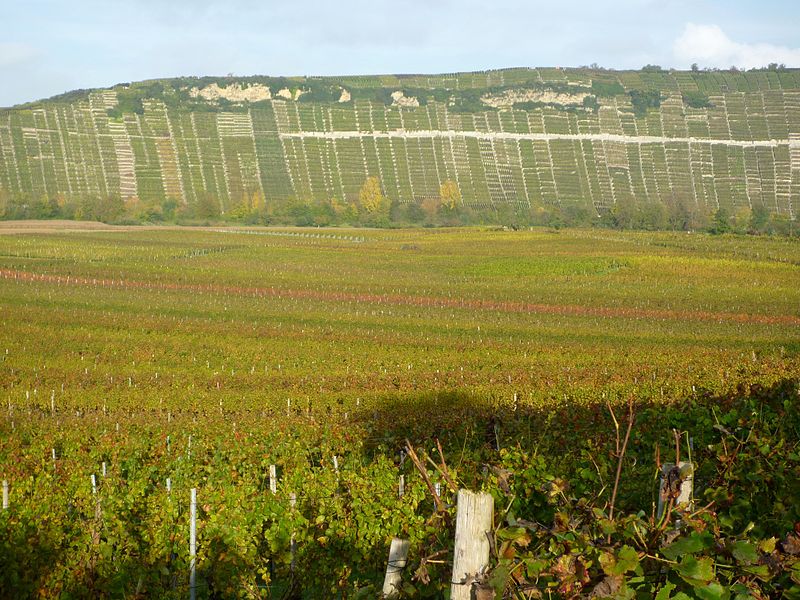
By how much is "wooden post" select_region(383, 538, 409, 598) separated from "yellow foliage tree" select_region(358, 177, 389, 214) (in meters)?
156

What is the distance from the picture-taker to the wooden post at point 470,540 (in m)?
4.50

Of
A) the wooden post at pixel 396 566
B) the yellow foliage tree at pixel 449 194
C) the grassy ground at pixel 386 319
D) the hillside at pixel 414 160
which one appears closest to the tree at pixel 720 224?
the hillside at pixel 414 160

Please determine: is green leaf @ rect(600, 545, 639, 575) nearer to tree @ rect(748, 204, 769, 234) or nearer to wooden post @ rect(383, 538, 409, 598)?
wooden post @ rect(383, 538, 409, 598)

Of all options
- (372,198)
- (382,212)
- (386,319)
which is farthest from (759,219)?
(386,319)

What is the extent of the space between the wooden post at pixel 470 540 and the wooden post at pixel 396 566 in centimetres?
66

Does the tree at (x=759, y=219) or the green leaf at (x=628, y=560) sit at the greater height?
the green leaf at (x=628, y=560)

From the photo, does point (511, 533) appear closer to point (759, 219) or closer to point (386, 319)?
point (386, 319)

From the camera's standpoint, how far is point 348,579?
935cm

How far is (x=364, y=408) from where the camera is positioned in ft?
76.4

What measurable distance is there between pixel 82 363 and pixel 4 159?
499 ft

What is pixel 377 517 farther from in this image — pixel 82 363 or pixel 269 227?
pixel 269 227

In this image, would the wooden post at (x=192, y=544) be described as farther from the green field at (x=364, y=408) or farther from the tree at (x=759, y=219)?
the tree at (x=759, y=219)

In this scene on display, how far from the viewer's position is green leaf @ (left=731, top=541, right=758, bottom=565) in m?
4.31

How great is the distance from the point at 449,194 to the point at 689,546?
165367 millimetres
